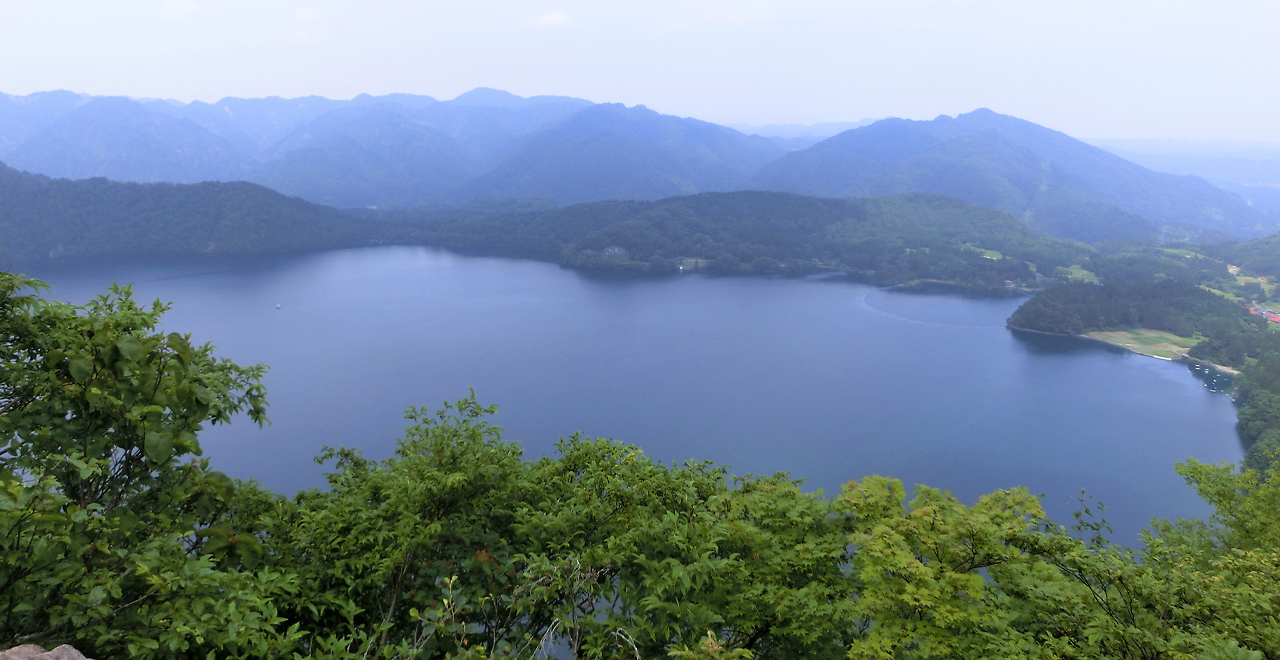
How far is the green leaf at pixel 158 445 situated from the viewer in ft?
11.3

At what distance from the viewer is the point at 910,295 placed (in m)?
89.9

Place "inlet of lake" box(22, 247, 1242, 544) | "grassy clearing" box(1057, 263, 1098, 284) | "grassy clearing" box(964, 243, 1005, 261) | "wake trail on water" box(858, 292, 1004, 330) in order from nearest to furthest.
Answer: "inlet of lake" box(22, 247, 1242, 544)
"wake trail on water" box(858, 292, 1004, 330)
"grassy clearing" box(1057, 263, 1098, 284)
"grassy clearing" box(964, 243, 1005, 261)

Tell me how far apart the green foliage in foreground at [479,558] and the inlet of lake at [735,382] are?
74.9 feet

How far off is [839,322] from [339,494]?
7067 cm

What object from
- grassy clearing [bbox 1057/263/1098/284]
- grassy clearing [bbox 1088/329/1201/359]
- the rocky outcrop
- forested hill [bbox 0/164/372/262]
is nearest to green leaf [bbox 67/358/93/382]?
the rocky outcrop

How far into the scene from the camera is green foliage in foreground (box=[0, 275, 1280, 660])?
3.26 metres

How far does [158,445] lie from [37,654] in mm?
1090

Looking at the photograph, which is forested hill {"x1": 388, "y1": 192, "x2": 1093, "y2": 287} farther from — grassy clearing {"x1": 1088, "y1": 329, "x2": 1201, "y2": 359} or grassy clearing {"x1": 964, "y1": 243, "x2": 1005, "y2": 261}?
grassy clearing {"x1": 1088, "y1": 329, "x2": 1201, "y2": 359}

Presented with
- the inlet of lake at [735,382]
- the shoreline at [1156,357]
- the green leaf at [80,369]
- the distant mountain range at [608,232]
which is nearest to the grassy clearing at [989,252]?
the distant mountain range at [608,232]

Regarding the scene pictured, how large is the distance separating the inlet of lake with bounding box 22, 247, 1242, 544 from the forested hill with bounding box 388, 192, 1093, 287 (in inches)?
871

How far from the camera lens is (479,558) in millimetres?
5211

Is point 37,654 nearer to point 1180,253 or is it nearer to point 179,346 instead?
point 179,346

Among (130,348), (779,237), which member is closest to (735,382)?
(130,348)

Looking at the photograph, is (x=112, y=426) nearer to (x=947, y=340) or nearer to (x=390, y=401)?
(x=390, y=401)
